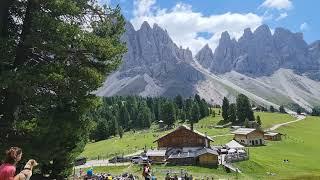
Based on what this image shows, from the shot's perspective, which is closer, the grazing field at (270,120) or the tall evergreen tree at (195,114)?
the grazing field at (270,120)

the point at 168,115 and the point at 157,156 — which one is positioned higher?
the point at 168,115

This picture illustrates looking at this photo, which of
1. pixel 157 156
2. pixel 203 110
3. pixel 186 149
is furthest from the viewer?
pixel 203 110

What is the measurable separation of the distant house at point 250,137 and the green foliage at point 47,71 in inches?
3789

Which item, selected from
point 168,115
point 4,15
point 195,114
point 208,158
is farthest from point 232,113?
point 4,15

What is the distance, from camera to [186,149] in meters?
92.5

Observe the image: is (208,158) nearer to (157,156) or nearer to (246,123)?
(157,156)

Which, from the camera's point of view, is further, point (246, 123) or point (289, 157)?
point (246, 123)

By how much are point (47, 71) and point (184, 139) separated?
72.0 metres

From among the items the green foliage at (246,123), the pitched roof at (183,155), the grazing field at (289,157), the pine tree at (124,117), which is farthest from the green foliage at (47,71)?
the pine tree at (124,117)

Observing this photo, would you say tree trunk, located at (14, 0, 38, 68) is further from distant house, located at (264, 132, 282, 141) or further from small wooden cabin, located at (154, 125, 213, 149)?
distant house, located at (264, 132, 282, 141)

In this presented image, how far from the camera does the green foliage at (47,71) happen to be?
79.8 ft

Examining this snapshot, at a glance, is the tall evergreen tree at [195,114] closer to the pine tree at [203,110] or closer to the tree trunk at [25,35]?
the pine tree at [203,110]

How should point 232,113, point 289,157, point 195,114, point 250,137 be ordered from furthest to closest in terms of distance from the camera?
point 195,114
point 232,113
point 250,137
point 289,157

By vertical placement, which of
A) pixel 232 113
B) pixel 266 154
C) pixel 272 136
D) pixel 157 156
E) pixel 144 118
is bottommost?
pixel 157 156
